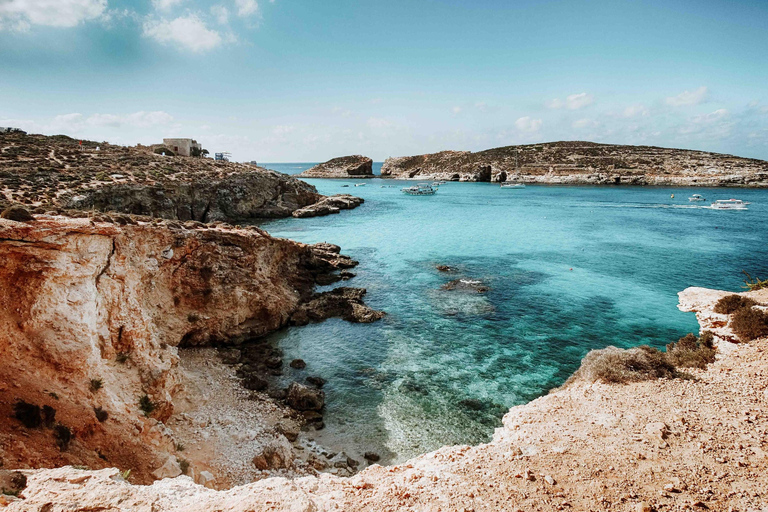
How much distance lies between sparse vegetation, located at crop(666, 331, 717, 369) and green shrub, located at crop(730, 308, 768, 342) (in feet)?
2.56

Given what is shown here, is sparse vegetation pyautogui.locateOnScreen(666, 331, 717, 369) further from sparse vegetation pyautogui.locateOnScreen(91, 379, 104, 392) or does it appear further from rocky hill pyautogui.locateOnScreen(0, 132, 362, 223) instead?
rocky hill pyautogui.locateOnScreen(0, 132, 362, 223)

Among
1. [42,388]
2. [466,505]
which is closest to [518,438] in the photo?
[466,505]

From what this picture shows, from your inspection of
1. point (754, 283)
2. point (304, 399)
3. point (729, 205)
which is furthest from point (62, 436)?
point (729, 205)

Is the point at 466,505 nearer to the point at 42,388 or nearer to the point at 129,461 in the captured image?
the point at 129,461

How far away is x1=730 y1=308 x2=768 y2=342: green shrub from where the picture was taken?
40.7ft

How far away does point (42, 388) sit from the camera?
25.2 feet

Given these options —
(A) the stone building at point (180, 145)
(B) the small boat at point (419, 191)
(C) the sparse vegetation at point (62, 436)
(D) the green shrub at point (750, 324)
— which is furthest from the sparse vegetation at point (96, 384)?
(B) the small boat at point (419, 191)

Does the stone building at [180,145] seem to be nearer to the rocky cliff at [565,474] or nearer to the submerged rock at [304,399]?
the submerged rock at [304,399]

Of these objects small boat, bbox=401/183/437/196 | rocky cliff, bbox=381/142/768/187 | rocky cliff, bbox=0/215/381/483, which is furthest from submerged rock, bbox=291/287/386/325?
rocky cliff, bbox=381/142/768/187

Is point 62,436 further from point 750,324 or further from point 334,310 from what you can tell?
point 750,324

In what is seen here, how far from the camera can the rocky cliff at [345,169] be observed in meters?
147

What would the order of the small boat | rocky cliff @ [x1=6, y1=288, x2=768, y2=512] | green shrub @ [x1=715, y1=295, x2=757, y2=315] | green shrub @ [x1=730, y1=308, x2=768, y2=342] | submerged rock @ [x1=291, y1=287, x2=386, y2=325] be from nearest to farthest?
rocky cliff @ [x1=6, y1=288, x2=768, y2=512] → green shrub @ [x1=730, y1=308, x2=768, y2=342] → green shrub @ [x1=715, y1=295, x2=757, y2=315] → submerged rock @ [x1=291, y1=287, x2=386, y2=325] → the small boat

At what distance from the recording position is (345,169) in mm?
149500

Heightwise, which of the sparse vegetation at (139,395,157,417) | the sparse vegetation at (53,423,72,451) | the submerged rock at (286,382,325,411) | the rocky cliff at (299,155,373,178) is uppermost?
the rocky cliff at (299,155,373,178)
